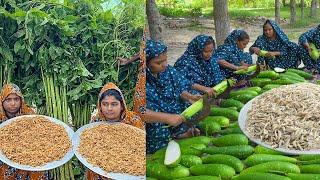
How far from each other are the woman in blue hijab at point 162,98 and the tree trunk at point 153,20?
2.0 inches

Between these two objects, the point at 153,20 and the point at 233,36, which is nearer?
the point at 153,20

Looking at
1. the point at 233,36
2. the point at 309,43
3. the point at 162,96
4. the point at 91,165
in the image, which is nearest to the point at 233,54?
the point at 233,36

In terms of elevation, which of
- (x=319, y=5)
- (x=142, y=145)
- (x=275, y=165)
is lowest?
(x=275, y=165)

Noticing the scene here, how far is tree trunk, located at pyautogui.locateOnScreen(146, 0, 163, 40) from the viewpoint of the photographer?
278 centimetres

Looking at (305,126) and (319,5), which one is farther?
(319,5)

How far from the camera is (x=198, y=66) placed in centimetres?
295

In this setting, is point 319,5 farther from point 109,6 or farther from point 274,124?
point 109,6

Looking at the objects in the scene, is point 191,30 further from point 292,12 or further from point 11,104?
point 11,104

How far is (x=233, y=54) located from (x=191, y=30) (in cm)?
30

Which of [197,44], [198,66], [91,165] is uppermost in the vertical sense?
[197,44]

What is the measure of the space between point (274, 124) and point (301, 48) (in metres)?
0.49

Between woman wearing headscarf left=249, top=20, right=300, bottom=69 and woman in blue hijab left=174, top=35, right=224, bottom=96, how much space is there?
25cm

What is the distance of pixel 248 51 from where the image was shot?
10.1 feet

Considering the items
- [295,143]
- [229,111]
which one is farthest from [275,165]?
[229,111]
